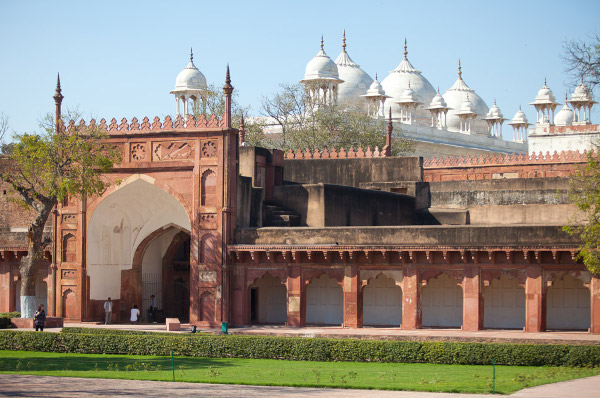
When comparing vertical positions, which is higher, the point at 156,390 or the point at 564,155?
the point at 564,155

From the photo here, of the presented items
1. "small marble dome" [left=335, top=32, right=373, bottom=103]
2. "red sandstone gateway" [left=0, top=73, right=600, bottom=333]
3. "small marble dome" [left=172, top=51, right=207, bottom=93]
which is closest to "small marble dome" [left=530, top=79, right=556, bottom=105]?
"small marble dome" [left=335, top=32, right=373, bottom=103]

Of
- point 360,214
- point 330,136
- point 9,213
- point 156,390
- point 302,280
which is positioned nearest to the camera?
point 156,390

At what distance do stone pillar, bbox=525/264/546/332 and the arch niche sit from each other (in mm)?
9202

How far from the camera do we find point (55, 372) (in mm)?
17672

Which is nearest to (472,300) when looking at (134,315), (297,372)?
(297,372)

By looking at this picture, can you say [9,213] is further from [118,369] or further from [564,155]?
[564,155]

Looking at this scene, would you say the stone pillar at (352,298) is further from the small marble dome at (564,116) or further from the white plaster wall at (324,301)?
the small marble dome at (564,116)

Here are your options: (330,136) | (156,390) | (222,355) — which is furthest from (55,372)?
(330,136)

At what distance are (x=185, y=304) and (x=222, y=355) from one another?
10.2m

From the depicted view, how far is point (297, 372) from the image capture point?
1822 cm

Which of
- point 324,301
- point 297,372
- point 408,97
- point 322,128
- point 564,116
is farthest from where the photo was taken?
point 564,116

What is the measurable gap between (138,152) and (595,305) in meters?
12.3

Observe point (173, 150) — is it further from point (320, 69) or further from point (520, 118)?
point (520, 118)

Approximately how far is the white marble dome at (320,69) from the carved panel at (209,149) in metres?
29.9
